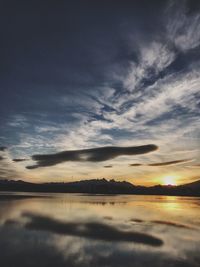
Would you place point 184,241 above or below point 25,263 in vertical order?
above

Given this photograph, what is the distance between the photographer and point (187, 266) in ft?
43.7

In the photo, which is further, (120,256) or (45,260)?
(120,256)

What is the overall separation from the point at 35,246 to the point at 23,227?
25.6ft

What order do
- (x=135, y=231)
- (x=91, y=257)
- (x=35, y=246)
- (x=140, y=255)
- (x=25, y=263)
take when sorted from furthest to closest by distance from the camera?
(x=135, y=231), (x=35, y=246), (x=140, y=255), (x=91, y=257), (x=25, y=263)

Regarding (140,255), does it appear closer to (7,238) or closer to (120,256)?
(120,256)

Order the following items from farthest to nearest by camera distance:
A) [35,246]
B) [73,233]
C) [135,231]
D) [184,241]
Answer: [135,231]
[73,233]
[184,241]
[35,246]

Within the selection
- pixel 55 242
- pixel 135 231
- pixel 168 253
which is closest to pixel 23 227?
pixel 55 242

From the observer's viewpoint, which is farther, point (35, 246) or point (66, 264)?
point (35, 246)

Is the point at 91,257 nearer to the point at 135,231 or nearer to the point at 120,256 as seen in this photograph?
the point at 120,256

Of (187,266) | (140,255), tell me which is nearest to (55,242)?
(140,255)

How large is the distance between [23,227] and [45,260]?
11368mm

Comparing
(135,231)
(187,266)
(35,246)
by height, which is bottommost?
(187,266)

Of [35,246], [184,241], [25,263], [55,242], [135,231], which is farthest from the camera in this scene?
[135,231]

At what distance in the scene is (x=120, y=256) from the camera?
15156 mm
